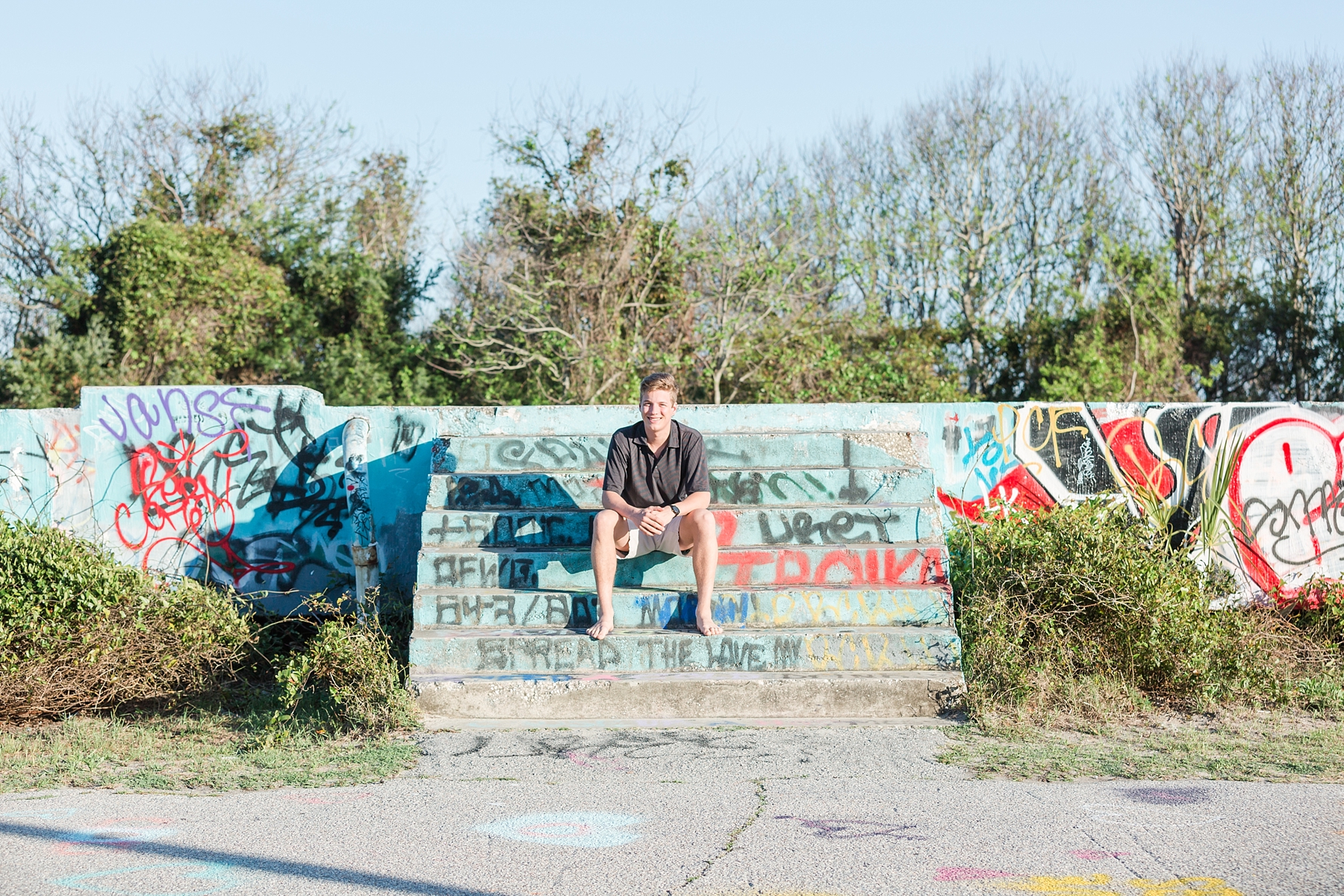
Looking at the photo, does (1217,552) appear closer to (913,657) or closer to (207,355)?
(913,657)

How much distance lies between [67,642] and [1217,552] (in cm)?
779

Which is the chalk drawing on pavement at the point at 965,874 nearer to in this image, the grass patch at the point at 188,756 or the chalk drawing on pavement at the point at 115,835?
the grass patch at the point at 188,756

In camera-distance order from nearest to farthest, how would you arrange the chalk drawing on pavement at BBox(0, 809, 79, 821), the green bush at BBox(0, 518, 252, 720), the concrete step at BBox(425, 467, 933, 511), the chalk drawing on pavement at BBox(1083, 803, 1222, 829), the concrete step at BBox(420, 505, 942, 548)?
1. the chalk drawing on pavement at BBox(1083, 803, 1222, 829)
2. the chalk drawing on pavement at BBox(0, 809, 79, 821)
3. the green bush at BBox(0, 518, 252, 720)
4. the concrete step at BBox(420, 505, 942, 548)
5. the concrete step at BBox(425, 467, 933, 511)

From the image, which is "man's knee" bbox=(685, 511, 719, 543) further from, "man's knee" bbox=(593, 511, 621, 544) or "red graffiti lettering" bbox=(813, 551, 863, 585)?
"red graffiti lettering" bbox=(813, 551, 863, 585)

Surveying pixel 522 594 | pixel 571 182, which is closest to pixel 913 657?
pixel 522 594

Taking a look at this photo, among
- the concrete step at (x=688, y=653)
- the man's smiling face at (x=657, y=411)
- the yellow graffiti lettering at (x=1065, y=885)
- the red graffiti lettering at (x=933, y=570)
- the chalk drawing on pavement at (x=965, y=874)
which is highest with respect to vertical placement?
the man's smiling face at (x=657, y=411)

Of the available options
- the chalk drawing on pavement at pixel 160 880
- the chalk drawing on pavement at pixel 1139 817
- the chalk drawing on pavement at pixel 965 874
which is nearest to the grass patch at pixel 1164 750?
the chalk drawing on pavement at pixel 1139 817

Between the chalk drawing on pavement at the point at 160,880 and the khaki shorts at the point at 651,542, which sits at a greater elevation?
the khaki shorts at the point at 651,542

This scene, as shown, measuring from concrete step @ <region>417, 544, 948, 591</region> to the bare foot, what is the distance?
50 cm

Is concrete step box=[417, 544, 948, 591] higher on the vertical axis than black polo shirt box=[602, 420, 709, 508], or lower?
lower

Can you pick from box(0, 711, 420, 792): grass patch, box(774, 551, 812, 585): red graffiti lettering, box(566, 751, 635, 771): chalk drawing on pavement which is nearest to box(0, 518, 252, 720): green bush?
box(0, 711, 420, 792): grass patch

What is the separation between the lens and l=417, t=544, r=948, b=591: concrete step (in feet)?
22.4

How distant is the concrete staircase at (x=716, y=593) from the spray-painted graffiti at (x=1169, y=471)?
622mm

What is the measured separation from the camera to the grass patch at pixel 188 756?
4926 millimetres
